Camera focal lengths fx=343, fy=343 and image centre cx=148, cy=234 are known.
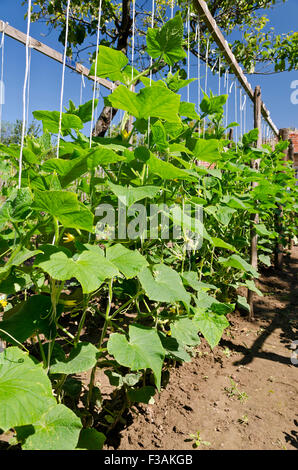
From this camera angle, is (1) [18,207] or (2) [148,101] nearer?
(1) [18,207]

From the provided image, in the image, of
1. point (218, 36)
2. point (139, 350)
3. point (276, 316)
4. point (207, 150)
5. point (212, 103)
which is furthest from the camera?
point (276, 316)

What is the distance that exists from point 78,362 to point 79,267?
0.36m

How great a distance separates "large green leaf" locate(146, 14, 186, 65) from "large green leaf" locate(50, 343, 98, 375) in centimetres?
115

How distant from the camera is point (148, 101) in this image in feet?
3.76

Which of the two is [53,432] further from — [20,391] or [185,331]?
[185,331]

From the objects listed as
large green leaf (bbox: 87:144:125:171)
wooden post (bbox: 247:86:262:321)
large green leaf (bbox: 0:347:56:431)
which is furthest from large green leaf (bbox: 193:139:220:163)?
wooden post (bbox: 247:86:262:321)

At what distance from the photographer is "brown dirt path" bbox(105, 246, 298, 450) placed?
1604 mm

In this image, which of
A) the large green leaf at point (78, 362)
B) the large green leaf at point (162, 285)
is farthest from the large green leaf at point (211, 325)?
the large green leaf at point (78, 362)

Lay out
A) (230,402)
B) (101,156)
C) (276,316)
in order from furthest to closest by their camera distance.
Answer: (276,316) → (230,402) → (101,156)

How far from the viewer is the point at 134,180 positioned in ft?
4.34

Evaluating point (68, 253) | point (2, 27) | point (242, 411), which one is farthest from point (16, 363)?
point (2, 27)

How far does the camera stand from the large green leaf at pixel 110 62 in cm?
124

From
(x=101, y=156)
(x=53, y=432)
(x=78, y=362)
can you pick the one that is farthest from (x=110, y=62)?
(x=53, y=432)

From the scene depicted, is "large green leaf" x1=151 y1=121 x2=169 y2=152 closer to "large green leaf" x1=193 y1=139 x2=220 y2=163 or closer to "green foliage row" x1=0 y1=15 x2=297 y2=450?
"green foliage row" x1=0 y1=15 x2=297 y2=450
